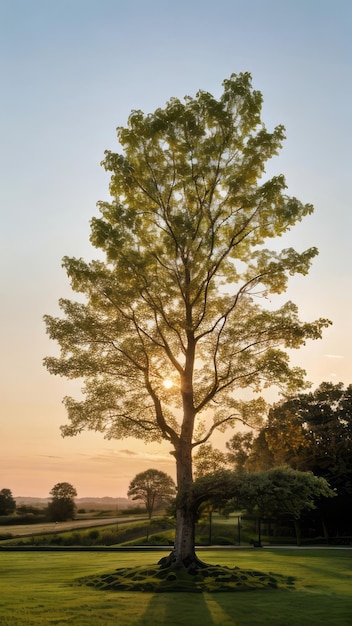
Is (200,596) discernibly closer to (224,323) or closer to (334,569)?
(224,323)

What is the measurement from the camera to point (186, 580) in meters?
18.0

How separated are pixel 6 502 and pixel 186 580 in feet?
190

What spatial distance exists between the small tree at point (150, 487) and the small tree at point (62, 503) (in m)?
19.2

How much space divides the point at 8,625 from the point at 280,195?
1617 centimetres

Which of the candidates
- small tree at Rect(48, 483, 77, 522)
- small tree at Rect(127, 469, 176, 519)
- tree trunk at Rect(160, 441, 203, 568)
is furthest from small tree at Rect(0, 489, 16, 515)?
tree trunk at Rect(160, 441, 203, 568)

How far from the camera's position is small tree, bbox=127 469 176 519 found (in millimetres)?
85000

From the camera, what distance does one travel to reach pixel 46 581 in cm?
2061

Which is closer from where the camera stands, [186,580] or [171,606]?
[171,606]

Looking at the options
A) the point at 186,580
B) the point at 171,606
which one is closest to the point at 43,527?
the point at 186,580

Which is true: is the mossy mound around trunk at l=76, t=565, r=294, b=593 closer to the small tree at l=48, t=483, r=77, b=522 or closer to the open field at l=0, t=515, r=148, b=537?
the open field at l=0, t=515, r=148, b=537

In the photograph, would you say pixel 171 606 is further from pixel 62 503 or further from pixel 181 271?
pixel 62 503

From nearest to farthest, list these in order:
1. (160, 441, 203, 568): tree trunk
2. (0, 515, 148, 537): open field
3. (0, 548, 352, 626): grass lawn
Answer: (0, 548, 352, 626): grass lawn, (160, 441, 203, 568): tree trunk, (0, 515, 148, 537): open field

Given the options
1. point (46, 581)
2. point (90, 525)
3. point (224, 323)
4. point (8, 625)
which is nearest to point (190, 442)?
point (224, 323)

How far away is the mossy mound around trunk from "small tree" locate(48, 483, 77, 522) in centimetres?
4691
